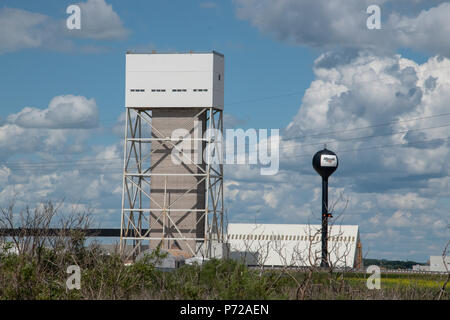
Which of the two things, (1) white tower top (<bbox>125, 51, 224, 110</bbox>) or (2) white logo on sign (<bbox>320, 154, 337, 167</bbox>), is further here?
(1) white tower top (<bbox>125, 51, 224, 110</bbox>)

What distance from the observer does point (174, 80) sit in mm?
79875

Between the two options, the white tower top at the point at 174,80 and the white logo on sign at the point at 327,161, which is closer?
the white logo on sign at the point at 327,161

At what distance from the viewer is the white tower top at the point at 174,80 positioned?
259 feet

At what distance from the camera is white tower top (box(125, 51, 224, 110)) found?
79062 millimetres

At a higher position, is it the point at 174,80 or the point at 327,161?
the point at 174,80

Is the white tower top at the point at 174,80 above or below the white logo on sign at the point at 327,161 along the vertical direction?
above

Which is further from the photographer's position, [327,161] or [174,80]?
[174,80]

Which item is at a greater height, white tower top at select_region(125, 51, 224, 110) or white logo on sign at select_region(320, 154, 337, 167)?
white tower top at select_region(125, 51, 224, 110)
